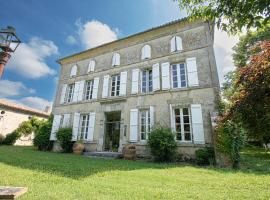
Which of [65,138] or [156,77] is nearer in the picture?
[156,77]

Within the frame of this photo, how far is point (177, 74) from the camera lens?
31.5ft


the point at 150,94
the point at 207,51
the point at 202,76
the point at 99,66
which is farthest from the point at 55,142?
the point at 207,51

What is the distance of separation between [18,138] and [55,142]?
629 centimetres

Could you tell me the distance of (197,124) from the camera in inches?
315

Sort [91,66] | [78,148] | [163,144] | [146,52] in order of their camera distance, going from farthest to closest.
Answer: [91,66] < [146,52] < [78,148] < [163,144]

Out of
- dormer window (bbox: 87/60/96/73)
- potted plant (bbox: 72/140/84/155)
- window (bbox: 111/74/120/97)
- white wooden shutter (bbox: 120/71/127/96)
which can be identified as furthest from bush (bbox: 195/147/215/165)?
dormer window (bbox: 87/60/96/73)

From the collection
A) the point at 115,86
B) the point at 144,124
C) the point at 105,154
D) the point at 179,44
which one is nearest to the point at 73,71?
the point at 115,86

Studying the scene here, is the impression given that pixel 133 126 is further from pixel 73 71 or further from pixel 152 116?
pixel 73 71

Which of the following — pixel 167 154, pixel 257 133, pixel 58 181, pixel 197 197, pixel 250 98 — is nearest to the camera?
pixel 197 197

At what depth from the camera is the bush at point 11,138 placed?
15.2 m

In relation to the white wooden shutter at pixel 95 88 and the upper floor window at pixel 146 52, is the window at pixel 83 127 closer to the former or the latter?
the white wooden shutter at pixel 95 88

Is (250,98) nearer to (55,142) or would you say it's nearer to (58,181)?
(58,181)

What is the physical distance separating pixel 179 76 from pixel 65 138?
7.98 m

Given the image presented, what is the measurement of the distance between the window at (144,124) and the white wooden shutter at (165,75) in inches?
69.3
